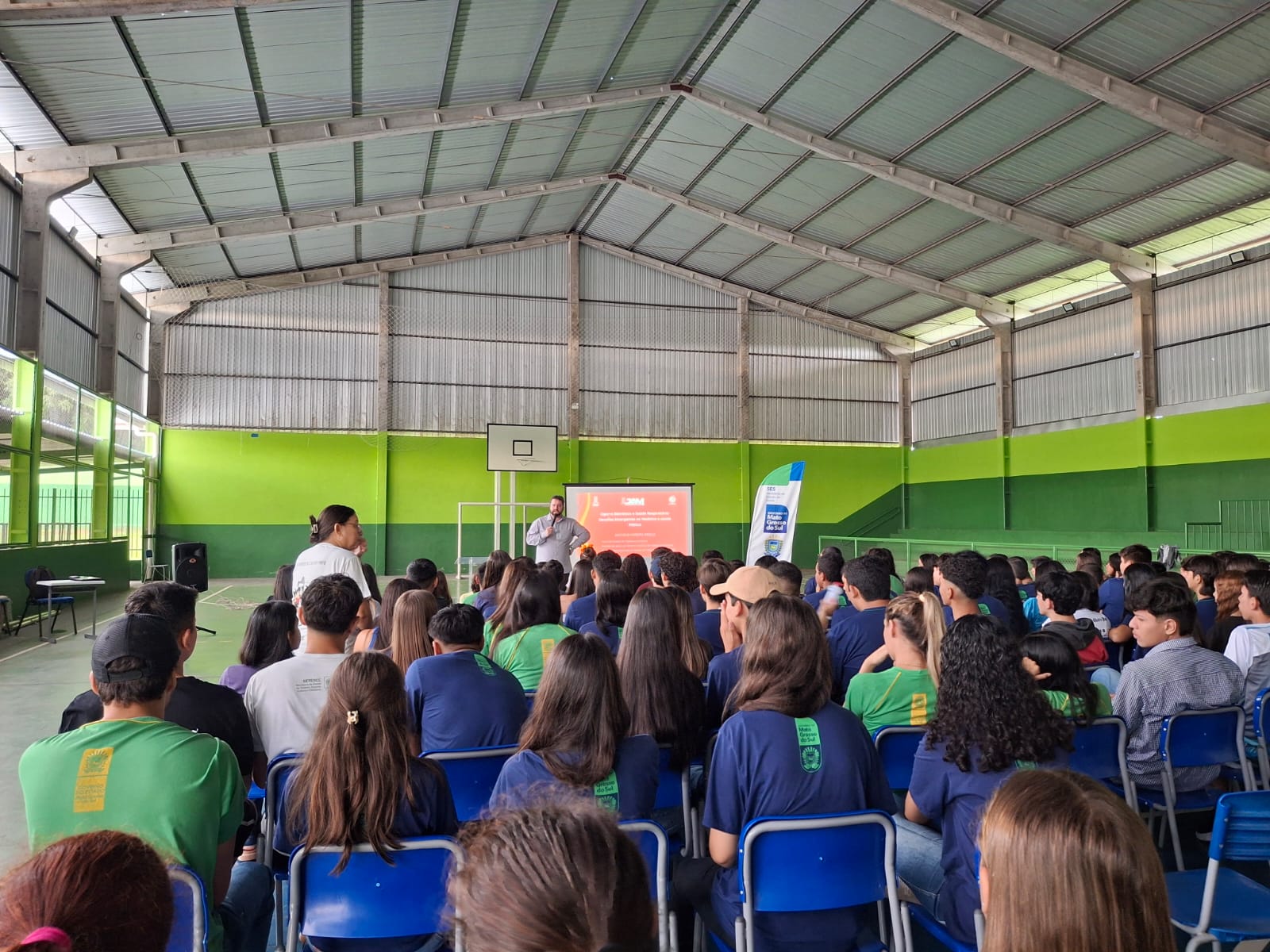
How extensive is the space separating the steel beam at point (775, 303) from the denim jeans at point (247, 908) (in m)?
20.5

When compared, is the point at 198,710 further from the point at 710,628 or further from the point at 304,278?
the point at 304,278

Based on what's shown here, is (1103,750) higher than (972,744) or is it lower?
lower

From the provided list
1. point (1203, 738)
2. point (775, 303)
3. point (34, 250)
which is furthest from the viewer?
point (775, 303)

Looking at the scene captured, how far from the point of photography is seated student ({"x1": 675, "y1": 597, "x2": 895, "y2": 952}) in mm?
2252

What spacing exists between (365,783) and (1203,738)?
3.17 metres

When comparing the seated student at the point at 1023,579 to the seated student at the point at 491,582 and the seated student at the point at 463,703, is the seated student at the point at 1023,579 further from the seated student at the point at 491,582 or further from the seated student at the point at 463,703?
the seated student at the point at 463,703

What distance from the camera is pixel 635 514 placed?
51.7 ft

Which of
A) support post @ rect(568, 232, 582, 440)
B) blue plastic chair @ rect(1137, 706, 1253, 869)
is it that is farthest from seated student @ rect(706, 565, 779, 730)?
support post @ rect(568, 232, 582, 440)

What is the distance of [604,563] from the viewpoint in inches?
267

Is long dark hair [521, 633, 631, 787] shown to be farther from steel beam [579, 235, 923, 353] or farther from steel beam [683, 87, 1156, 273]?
steel beam [579, 235, 923, 353]

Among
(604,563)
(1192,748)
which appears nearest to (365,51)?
(604,563)

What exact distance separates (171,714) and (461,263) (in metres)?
19.4

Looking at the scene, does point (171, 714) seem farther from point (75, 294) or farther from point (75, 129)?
point (75, 294)

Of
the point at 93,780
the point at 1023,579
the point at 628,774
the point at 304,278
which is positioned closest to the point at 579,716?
the point at 628,774
